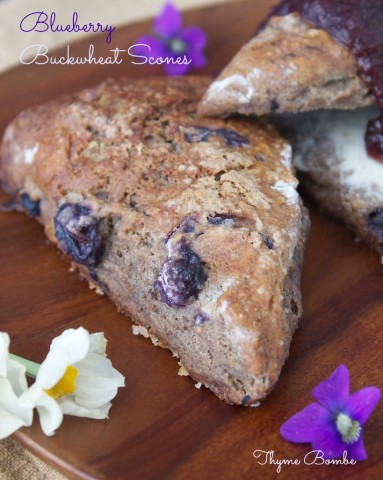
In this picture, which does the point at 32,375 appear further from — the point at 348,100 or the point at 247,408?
the point at 348,100

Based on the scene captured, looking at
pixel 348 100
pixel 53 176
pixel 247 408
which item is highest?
pixel 348 100

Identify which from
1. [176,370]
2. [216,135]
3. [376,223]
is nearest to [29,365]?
[176,370]

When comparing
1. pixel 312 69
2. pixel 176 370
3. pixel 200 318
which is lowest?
pixel 176 370

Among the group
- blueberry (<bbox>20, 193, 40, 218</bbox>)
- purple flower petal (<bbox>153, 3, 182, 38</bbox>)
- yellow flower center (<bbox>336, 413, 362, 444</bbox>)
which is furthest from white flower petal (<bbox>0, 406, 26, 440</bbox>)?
purple flower petal (<bbox>153, 3, 182, 38</bbox>)

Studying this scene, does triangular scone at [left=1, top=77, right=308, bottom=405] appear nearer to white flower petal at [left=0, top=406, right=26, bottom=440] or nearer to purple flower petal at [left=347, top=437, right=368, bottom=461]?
purple flower petal at [left=347, top=437, right=368, bottom=461]

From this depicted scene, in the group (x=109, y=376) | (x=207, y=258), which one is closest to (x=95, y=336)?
(x=109, y=376)

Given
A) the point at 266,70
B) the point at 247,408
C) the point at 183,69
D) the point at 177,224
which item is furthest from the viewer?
the point at 183,69

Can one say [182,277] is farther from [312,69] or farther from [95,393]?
[312,69]
